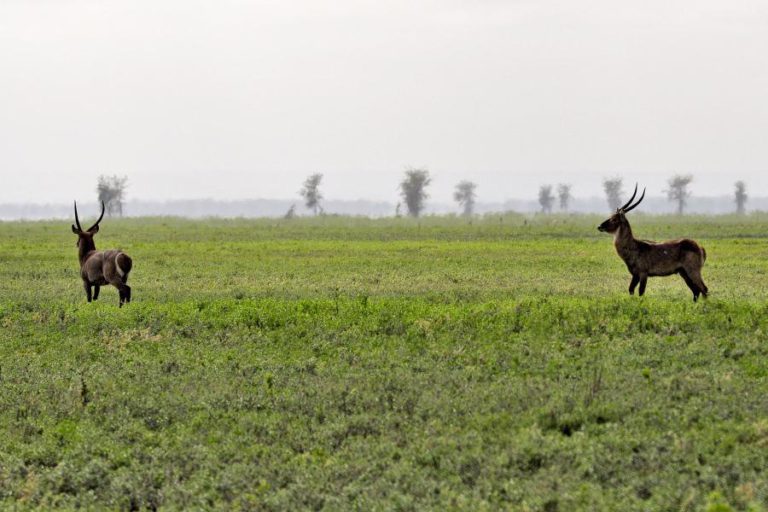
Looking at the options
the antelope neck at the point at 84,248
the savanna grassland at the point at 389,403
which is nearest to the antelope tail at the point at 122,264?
the savanna grassland at the point at 389,403

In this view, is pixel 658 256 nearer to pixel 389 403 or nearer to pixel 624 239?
pixel 624 239

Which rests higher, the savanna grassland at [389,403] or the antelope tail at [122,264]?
the antelope tail at [122,264]

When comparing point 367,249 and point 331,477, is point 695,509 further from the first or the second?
point 367,249

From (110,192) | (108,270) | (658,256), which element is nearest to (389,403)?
(658,256)

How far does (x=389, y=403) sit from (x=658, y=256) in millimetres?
8587

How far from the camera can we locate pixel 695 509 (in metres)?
8.59

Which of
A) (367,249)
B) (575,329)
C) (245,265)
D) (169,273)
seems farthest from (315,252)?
(575,329)

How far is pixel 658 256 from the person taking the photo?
18656 millimetres

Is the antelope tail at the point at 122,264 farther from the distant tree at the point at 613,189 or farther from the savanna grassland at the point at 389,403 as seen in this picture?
the distant tree at the point at 613,189

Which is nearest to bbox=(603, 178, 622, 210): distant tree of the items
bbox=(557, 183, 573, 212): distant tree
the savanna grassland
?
bbox=(557, 183, 573, 212): distant tree

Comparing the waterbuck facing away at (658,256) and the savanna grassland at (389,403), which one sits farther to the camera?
the waterbuck facing away at (658,256)

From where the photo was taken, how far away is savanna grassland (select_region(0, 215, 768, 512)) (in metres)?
9.62

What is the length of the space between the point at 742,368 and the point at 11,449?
29.7 feet

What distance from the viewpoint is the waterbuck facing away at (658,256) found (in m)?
18.5
